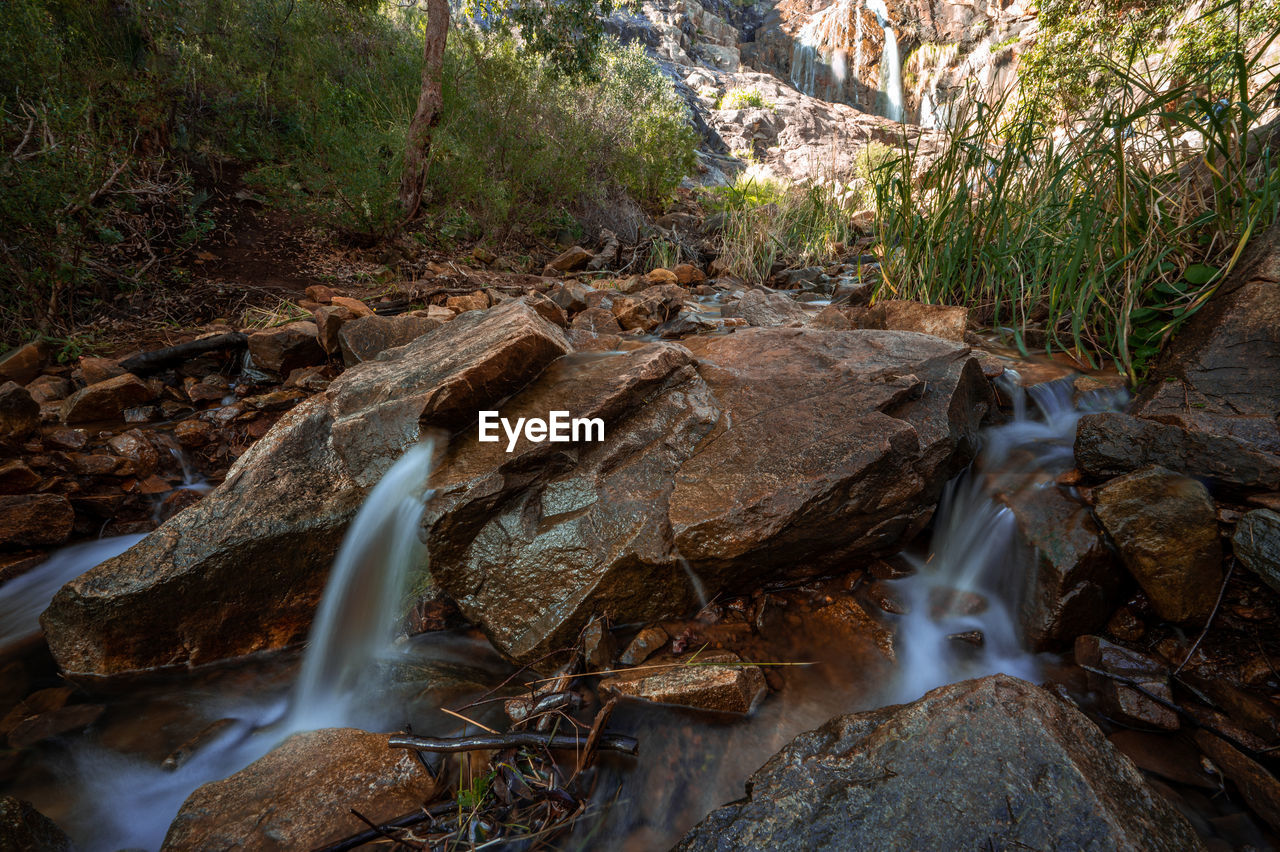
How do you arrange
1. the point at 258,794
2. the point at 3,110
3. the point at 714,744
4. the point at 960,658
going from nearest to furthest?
the point at 258,794
the point at 714,744
the point at 960,658
the point at 3,110

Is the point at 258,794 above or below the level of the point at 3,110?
below

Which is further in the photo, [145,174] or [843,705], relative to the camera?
[145,174]

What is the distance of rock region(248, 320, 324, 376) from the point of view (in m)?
4.04

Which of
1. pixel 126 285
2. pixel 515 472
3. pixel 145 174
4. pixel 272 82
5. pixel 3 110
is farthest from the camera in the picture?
pixel 272 82

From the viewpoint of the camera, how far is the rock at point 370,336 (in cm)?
387

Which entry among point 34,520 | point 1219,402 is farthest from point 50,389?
point 1219,402

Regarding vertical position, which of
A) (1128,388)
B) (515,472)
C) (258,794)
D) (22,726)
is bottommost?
(22,726)

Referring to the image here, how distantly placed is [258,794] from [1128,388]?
4228 mm

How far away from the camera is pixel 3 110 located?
361cm

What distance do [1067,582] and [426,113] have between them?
857 centimetres

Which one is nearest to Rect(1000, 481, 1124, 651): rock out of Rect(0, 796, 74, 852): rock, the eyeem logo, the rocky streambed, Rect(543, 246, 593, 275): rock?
the rocky streambed

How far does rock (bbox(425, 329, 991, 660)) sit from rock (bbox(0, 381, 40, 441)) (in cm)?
297

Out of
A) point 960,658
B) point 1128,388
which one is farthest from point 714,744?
point 1128,388

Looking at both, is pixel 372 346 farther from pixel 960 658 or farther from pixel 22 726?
pixel 960 658
